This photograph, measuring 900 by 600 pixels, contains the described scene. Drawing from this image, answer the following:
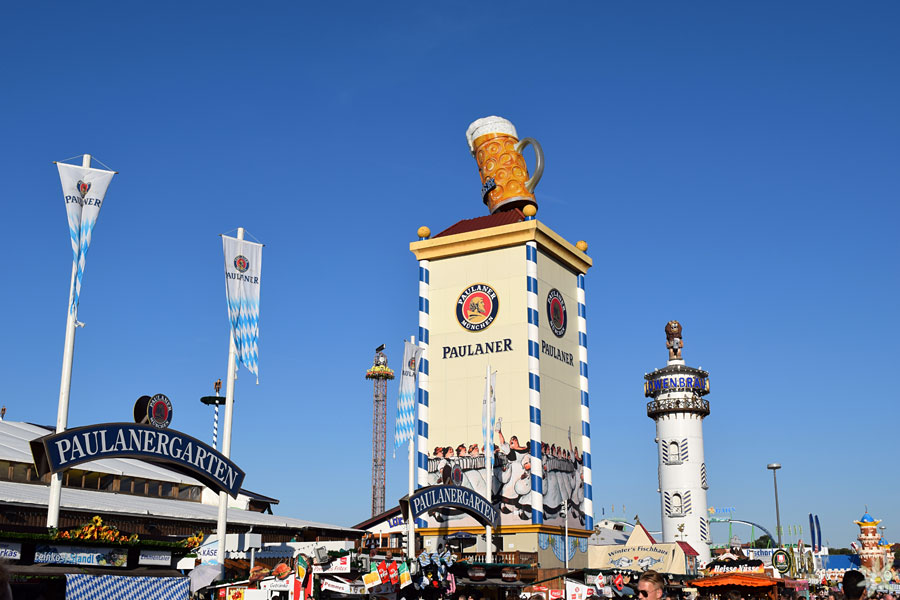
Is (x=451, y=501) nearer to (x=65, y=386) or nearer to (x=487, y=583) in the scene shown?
(x=487, y=583)

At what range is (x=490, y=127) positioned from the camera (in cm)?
5022

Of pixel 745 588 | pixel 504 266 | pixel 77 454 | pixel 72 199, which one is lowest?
pixel 745 588

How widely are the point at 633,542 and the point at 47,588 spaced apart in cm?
4737

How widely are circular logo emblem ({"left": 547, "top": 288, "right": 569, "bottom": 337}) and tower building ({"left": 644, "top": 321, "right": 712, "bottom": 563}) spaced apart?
2471 centimetres

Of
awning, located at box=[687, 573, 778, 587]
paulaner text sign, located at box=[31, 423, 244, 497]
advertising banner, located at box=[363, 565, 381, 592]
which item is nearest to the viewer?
paulaner text sign, located at box=[31, 423, 244, 497]

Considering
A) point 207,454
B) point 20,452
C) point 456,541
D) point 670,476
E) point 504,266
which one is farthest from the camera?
point 670,476

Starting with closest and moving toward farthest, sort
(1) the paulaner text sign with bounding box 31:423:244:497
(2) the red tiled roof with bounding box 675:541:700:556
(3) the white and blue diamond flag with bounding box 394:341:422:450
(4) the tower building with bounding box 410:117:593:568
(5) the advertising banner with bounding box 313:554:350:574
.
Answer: (1) the paulaner text sign with bounding box 31:423:244:497, (5) the advertising banner with bounding box 313:554:350:574, (3) the white and blue diamond flag with bounding box 394:341:422:450, (4) the tower building with bounding box 410:117:593:568, (2) the red tiled roof with bounding box 675:541:700:556

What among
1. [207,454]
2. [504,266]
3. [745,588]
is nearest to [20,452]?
[207,454]

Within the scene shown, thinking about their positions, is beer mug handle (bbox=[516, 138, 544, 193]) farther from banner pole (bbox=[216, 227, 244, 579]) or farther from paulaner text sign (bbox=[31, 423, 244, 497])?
paulaner text sign (bbox=[31, 423, 244, 497])

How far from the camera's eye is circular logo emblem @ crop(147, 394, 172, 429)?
839 inches

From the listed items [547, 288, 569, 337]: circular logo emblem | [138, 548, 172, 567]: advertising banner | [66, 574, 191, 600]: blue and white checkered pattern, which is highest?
[547, 288, 569, 337]: circular logo emblem

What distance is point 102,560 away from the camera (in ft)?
63.5

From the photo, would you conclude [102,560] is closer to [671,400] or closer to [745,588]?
[745,588]

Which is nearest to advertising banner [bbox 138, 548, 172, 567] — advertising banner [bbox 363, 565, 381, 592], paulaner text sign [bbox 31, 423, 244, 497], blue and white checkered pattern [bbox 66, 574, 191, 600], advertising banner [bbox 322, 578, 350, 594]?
blue and white checkered pattern [bbox 66, 574, 191, 600]
